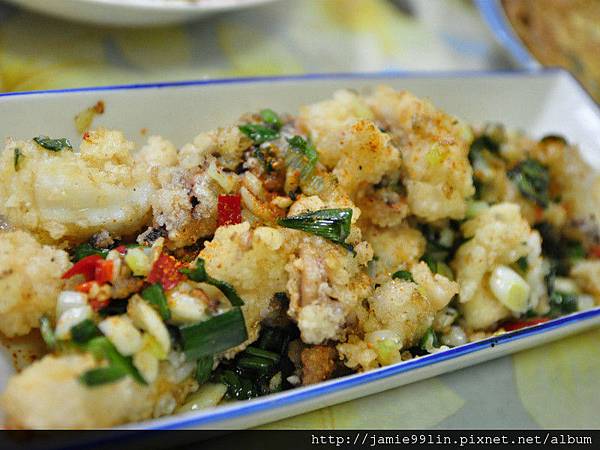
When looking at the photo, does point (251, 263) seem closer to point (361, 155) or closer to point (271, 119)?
point (361, 155)

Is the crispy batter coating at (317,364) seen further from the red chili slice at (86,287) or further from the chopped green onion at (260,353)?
the red chili slice at (86,287)

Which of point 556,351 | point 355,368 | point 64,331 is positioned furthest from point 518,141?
point 64,331

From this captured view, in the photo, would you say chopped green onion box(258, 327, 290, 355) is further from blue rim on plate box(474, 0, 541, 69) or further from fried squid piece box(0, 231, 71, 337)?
blue rim on plate box(474, 0, 541, 69)

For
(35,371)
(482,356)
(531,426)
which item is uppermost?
(35,371)

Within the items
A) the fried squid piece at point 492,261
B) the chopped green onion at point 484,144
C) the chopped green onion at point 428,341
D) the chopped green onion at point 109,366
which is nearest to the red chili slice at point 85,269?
the chopped green onion at point 109,366

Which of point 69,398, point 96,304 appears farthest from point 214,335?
point 69,398

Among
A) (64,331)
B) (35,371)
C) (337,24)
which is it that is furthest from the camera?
(337,24)

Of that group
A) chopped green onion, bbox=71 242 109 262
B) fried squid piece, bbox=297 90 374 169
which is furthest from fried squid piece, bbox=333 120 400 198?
chopped green onion, bbox=71 242 109 262

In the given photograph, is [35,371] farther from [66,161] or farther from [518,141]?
[518,141]
